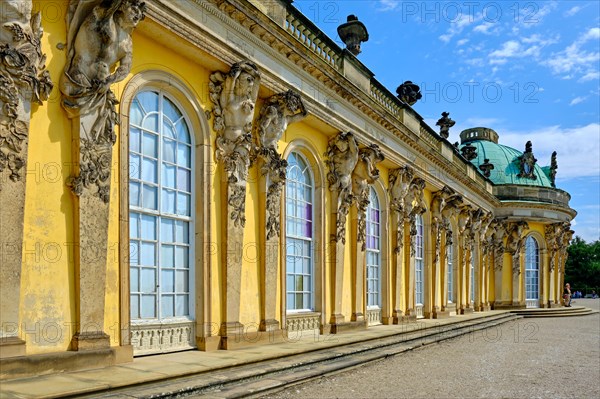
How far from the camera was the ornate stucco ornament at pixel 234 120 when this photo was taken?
9805 mm

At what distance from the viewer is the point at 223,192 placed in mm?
9812

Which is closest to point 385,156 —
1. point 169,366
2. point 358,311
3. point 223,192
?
point 358,311

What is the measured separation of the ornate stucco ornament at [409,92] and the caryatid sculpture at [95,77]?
13809 mm

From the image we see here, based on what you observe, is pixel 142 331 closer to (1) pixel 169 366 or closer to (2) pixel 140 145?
(1) pixel 169 366

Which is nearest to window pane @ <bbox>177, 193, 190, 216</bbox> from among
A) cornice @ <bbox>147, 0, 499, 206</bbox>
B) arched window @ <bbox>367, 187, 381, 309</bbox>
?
cornice @ <bbox>147, 0, 499, 206</bbox>

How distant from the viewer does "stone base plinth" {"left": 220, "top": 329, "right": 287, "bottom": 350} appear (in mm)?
9570

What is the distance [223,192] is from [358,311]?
628cm

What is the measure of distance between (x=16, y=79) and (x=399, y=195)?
13177mm

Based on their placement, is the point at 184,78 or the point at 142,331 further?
the point at 184,78

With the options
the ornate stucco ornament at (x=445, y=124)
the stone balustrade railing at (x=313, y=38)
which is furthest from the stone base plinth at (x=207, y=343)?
the ornate stucco ornament at (x=445, y=124)

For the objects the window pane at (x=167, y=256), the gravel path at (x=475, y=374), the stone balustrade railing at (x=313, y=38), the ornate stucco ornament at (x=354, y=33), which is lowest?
the gravel path at (x=475, y=374)

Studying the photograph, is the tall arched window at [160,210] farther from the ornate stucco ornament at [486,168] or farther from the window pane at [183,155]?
the ornate stucco ornament at [486,168]

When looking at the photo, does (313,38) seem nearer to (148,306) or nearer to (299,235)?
(299,235)

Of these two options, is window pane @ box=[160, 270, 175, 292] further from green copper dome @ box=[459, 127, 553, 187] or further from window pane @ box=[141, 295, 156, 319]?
green copper dome @ box=[459, 127, 553, 187]
